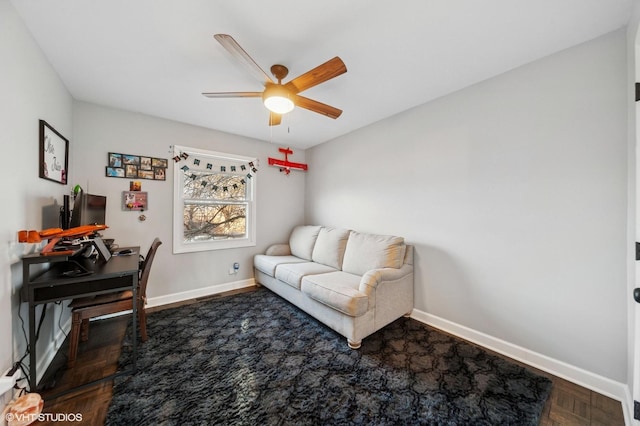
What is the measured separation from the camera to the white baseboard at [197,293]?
10.1 feet

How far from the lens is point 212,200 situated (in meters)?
3.59

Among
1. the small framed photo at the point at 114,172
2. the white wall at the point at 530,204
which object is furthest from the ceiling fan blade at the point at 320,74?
the small framed photo at the point at 114,172

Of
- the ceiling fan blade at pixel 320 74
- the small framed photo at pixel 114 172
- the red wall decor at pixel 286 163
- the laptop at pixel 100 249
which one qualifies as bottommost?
the laptop at pixel 100 249

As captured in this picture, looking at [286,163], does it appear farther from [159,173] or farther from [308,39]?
[308,39]

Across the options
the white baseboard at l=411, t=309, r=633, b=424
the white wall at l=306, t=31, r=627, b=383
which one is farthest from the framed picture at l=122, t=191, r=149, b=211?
the white baseboard at l=411, t=309, r=633, b=424

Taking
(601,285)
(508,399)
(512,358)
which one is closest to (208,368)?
(508,399)

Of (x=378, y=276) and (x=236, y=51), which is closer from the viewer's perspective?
(x=236, y=51)

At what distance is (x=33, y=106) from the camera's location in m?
1.71

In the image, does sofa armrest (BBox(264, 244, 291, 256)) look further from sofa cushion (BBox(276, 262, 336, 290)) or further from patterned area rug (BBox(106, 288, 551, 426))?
patterned area rug (BBox(106, 288, 551, 426))

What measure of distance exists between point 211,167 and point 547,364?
13.5ft

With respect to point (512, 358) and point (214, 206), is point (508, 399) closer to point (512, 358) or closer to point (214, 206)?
point (512, 358)

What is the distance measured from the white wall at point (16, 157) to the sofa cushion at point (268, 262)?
2.05 metres

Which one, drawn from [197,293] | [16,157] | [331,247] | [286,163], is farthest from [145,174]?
[331,247]

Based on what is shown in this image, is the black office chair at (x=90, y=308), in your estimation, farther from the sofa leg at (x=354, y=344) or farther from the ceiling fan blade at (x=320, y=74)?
the ceiling fan blade at (x=320, y=74)
